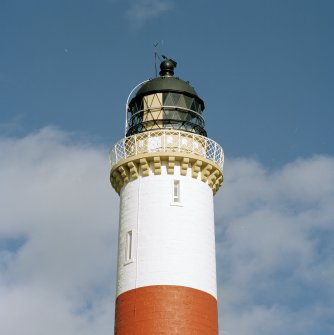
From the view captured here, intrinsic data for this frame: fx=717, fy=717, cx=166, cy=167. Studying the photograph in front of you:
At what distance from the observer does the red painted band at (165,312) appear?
2400 centimetres

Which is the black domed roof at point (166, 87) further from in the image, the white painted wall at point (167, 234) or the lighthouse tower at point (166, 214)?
the white painted wall at point (167, 234)

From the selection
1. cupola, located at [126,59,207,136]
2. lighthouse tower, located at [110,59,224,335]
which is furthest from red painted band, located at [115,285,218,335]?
cupola, located at [126,59,207,136]

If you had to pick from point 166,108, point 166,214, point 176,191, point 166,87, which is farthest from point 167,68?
point 166,214

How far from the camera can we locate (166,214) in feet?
84.4

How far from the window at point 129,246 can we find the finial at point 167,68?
7348mm

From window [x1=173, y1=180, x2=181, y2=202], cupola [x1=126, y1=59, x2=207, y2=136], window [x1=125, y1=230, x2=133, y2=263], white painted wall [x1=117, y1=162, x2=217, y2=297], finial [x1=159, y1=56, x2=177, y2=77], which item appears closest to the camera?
white painted wall [x1=117, y1=162, x2=217, y2=297]

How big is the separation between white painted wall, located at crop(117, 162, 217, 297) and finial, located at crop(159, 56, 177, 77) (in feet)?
16.2

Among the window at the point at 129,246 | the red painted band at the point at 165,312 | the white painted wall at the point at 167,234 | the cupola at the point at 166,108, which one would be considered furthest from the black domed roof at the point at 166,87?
the red painted band at the point at 165,312

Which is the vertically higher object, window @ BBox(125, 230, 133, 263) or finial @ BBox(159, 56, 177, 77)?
finial @ BBox(159, 56, 177, 77)

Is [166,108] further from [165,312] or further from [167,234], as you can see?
[165,312]

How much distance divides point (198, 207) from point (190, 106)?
4328mm

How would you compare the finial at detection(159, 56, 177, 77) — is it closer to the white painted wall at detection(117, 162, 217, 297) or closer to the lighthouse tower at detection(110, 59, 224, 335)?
the lighthouse tower at detection(110, 59, 224, 335)

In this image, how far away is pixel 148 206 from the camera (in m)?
26.0

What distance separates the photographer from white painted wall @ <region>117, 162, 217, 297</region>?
24875 millimetres
